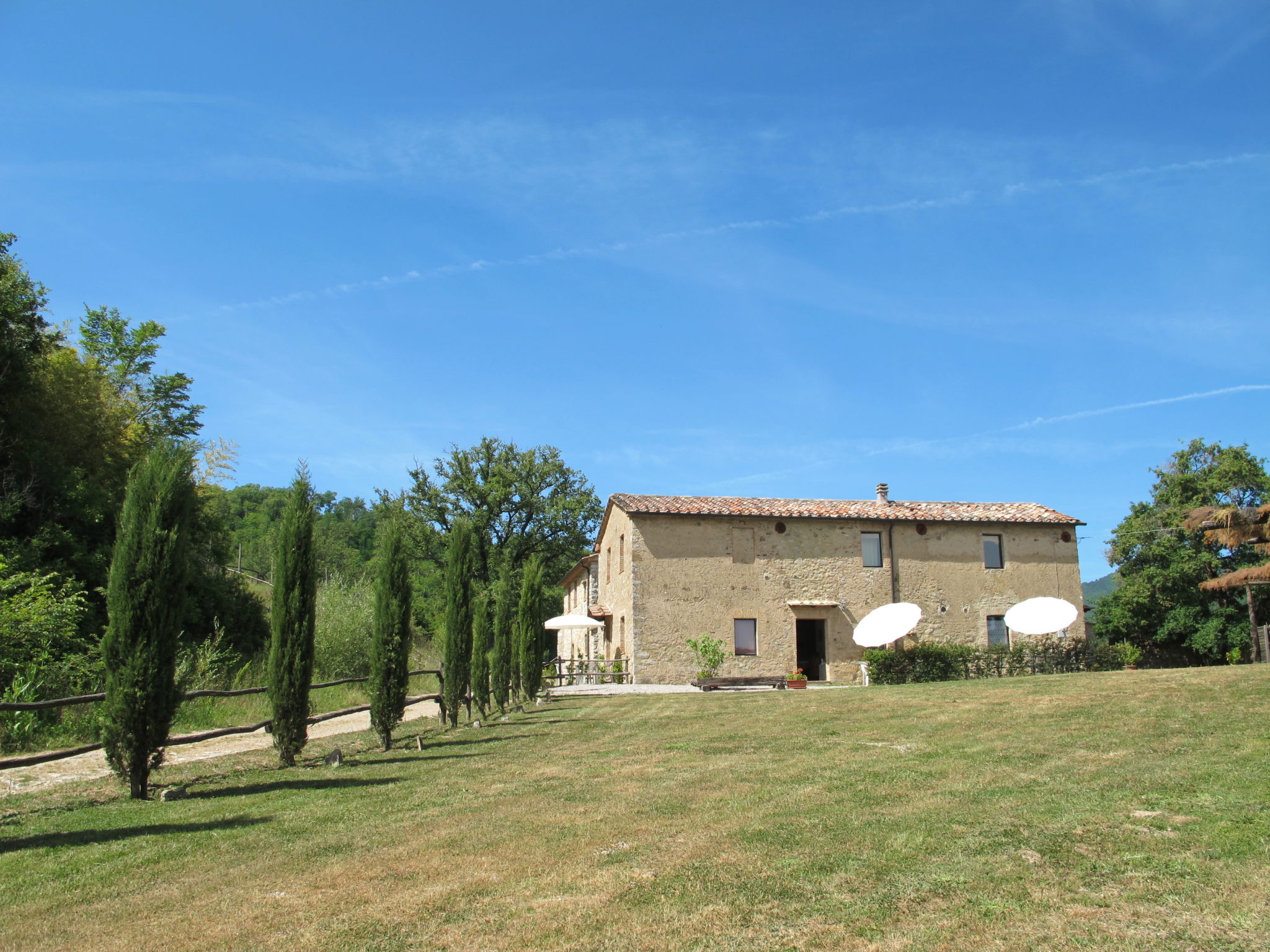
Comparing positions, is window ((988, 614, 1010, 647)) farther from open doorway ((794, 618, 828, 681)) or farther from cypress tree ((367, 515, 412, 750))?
cypress tree ((367, 515, 412, 750))

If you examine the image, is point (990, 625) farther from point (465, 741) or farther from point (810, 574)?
point (465, 741)

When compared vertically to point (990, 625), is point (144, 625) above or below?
above

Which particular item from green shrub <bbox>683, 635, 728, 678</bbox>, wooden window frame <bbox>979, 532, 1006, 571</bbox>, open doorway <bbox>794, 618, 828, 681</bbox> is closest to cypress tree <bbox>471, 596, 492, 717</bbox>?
green shrub <bbox>683, 635, 728, 678</bbox>

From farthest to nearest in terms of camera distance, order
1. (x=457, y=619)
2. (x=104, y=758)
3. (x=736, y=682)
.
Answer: (x=736, y=682), (x=457, y=619), (x=104, y=758)

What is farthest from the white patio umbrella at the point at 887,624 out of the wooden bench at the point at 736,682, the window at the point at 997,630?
the window at the point at 997,630

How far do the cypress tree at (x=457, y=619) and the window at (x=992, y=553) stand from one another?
1830cm

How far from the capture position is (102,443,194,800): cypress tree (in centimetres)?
739

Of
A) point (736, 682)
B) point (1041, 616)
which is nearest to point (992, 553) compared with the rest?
point (1041, 616)

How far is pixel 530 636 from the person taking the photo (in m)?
20.8

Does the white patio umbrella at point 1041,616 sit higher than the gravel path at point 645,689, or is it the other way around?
the white patio umbrella at point 1041,616

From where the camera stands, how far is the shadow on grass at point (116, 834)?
5.64 metres

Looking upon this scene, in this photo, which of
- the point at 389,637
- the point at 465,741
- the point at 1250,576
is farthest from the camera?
the point at 1250,576

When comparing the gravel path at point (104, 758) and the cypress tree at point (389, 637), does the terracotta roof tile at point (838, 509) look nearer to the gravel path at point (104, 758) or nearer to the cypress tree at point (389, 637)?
the gravel path at point (104, 758)

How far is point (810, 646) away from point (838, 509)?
4.29 m
